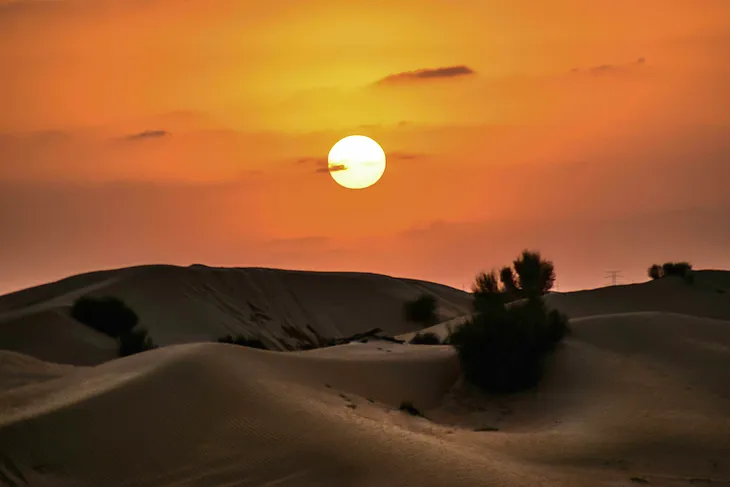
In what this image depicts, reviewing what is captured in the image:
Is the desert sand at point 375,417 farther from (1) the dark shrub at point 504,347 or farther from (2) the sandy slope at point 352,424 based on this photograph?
(1) the dark shrub at point 504,347

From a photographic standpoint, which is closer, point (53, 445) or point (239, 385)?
point (53, 445)

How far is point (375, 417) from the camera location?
867 inches

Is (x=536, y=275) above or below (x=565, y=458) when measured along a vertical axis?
above

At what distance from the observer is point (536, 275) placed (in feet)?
202

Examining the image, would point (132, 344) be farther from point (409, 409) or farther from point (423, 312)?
point (423, 312)

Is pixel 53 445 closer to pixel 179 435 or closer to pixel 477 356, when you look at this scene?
pixel 179 435

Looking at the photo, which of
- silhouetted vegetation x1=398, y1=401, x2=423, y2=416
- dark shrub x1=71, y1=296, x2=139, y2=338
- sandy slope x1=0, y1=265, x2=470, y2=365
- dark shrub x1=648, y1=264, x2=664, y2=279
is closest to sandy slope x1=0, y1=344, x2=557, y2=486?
silhouetted vegetation x1=398, y1=401, x2=423, y2=416

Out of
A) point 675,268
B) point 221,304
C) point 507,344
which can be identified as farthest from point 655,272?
point 507,344

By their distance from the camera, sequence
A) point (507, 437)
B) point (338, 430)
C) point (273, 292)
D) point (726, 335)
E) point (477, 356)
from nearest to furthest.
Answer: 1. point (338, 430)
2. point (507, 437)
3. point (477, 356)
4. point (726, 335)
5. point (273, 292)

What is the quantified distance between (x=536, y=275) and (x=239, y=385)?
139 feet

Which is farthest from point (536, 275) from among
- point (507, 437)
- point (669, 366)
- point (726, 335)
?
point (507, 437)

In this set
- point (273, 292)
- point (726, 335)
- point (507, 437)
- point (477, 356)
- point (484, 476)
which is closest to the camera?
point (484, 476)

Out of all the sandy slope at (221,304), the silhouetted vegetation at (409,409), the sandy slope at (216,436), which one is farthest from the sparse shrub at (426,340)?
the sandy slope at (216,436)

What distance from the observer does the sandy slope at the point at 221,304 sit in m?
49.9
